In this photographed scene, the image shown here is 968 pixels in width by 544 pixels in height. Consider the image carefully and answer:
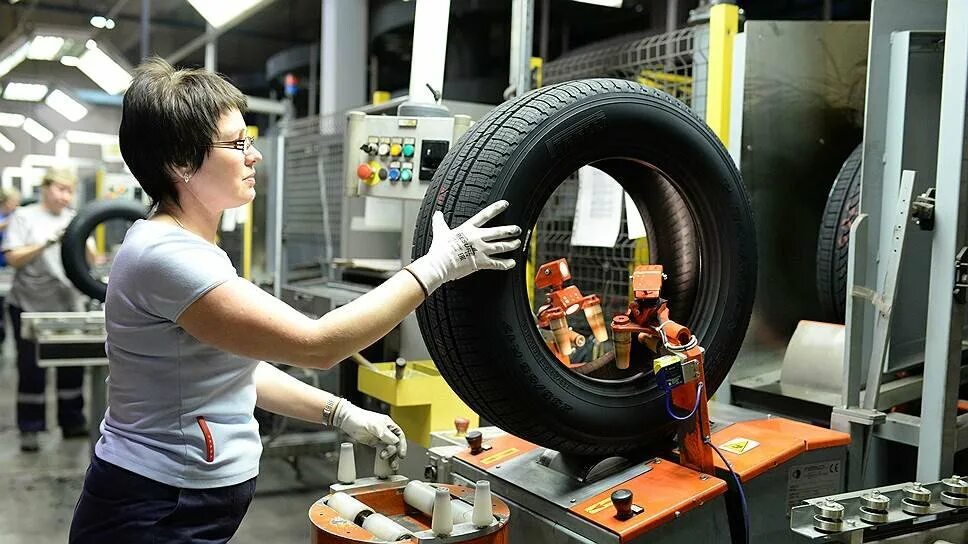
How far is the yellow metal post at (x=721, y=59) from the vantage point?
7.63 ft

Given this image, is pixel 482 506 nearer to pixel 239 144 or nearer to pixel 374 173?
pixel 239 144

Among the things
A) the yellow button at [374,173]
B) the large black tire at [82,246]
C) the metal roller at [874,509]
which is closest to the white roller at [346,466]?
the metal roller at [874,509]

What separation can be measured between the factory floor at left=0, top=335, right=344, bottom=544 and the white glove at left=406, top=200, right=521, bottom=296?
7.33 feet

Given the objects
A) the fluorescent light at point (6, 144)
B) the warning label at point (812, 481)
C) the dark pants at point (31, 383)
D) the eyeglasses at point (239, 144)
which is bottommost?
the dark pants at point (31, 383)

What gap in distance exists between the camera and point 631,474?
1.54m

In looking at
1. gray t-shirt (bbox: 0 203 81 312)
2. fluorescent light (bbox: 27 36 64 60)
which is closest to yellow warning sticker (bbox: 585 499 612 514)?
gray t-shirt (bbox: 0 203 81 312)

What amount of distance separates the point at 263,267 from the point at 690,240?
4381 mm

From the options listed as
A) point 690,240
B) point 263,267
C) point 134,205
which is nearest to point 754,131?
point 690,240

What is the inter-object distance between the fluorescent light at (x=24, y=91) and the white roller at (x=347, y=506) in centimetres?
1272

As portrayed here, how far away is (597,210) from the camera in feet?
8.93

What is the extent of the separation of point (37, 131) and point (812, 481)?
1539 centimetres

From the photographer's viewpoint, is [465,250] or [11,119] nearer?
[465,250]

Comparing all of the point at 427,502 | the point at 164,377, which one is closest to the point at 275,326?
the point at 164,377

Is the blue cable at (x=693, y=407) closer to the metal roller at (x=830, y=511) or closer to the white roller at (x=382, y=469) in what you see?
the metal roller at (x=830, y=511)
